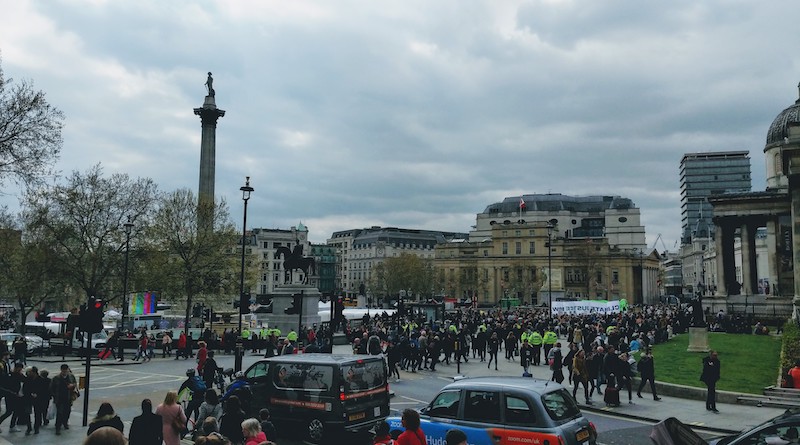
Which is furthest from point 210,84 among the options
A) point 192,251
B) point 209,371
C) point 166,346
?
point 209,371

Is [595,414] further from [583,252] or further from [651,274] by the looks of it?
[651,274]

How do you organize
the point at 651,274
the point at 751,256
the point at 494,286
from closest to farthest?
the point at 751,256 → the point at 494,286 → the point at 651,274

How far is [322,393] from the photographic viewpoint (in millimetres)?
12773

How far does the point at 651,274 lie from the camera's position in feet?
445

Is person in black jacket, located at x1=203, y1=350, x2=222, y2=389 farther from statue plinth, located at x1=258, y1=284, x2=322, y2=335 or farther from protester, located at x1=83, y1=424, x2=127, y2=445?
statue plinth, located at x1=258, y1=284, x2=322, y2=335

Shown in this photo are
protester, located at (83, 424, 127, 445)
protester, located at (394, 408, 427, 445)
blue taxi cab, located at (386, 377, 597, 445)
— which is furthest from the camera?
blue taxi cab, located at (386, 377, 597, 445)

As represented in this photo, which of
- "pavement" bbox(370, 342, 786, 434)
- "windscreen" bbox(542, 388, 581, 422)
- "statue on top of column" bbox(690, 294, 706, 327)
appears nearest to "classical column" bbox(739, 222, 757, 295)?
"statue on top of column" bbox(690, 294, 706, 327)

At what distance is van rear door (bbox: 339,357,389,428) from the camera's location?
12742 millimetres

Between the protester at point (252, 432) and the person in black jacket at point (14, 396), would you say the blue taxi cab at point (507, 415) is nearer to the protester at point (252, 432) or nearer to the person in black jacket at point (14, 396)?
the protester at point (252, 432)

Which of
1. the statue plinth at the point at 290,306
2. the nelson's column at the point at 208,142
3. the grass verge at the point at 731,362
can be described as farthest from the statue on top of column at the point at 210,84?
the grass verge at the point at 731,362

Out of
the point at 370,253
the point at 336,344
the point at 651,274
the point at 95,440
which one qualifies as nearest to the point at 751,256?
the point at 336,344

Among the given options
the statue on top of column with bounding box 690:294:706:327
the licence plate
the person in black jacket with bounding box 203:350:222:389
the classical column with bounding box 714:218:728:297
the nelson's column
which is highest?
the nelson's column

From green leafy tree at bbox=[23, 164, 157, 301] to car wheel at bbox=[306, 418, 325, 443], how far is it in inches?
1382

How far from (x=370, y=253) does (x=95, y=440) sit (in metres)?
171
